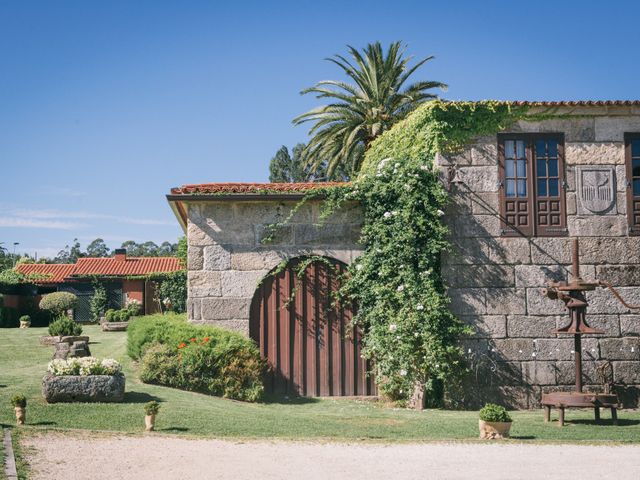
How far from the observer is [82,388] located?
435 inches

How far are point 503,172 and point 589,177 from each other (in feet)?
5.07

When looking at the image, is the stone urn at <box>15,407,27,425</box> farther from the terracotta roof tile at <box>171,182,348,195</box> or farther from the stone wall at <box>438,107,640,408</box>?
the stone wall at <box>438,107,640,408</box>

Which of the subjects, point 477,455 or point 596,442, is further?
point 596,442

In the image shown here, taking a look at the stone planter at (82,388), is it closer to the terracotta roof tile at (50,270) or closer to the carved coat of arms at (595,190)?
the carved coat of arms at (595,190)

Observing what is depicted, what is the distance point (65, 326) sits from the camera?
828 inches

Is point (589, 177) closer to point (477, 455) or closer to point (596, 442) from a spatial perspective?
point (596, 442)

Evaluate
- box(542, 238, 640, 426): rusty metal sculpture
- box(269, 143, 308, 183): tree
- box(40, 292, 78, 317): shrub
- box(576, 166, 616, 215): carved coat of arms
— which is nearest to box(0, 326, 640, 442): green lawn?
box(542, 238, 640, 426): rusty metal sculpture

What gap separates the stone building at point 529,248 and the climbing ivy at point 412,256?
12.5 inches

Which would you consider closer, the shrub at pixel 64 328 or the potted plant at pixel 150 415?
the potted plant at pixel 150 415

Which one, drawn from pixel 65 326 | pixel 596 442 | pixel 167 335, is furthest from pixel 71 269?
pixel 596 442

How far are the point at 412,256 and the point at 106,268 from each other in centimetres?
2997

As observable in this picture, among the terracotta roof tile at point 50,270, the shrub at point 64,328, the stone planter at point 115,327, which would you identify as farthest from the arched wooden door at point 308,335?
the terracotta roof tile at point 50,270

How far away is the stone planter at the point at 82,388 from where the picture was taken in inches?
432

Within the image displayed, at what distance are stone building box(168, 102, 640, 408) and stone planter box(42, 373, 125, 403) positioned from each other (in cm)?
250
